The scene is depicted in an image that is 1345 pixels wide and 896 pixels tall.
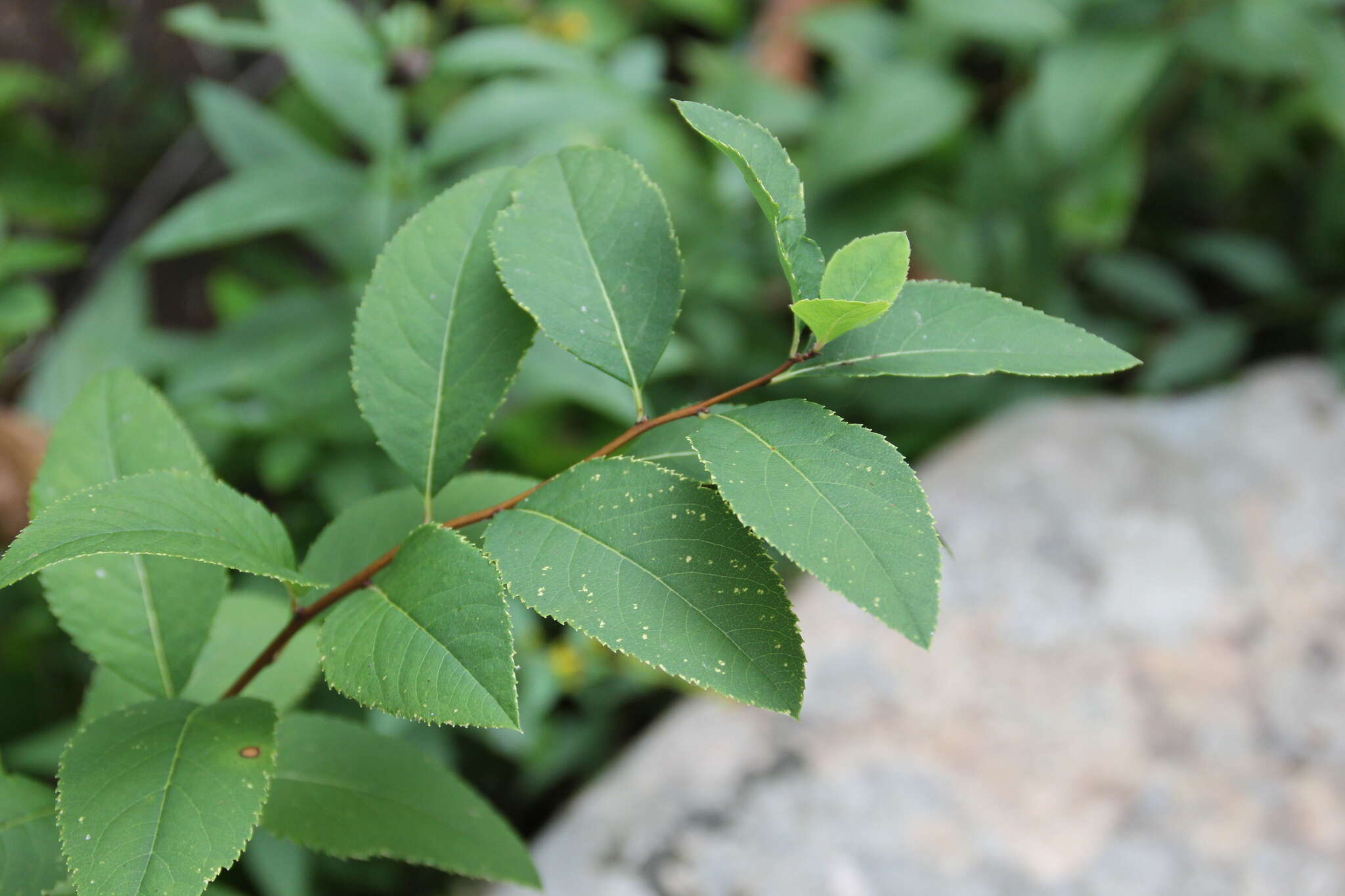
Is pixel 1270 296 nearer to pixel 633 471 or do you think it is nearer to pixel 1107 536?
pixel 1107 536

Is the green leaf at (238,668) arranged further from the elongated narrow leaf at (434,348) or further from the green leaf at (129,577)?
the elongated narrow leaf at (434,348)

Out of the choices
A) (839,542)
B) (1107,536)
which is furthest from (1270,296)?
(839,542)

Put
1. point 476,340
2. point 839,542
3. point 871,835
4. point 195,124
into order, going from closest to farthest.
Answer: point 839,542
point 476,340
point 871,835
point 195,124

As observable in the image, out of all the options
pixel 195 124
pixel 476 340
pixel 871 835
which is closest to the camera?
pixel 476 340

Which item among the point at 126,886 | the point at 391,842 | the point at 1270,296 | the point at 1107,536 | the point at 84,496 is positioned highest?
the point at 84,496

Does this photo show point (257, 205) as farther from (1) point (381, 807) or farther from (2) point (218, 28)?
(1) point (381, 807)

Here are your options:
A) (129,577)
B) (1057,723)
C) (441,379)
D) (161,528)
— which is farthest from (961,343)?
(1057,723)
